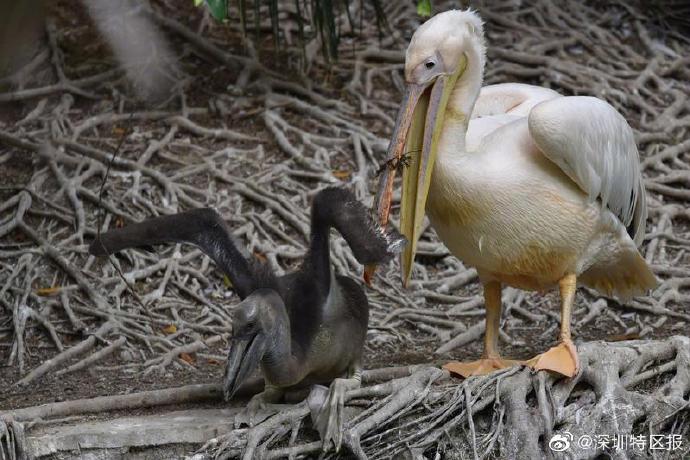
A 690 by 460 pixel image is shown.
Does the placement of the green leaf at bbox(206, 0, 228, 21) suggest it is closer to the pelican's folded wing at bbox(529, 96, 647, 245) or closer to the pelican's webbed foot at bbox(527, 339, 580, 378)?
the pelican's folded wing at bbox(529, 96, 647, 245)

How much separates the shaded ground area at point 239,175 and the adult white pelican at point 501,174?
114cm

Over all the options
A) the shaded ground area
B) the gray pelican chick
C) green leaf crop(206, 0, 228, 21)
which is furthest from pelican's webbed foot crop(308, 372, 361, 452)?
green leaf crop(206, 0, 228, 21)

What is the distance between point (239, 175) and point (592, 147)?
122 inches

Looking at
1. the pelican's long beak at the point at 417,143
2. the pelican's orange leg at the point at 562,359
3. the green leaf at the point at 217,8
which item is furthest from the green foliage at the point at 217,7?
the pelican's orange leg at the point at 562,359

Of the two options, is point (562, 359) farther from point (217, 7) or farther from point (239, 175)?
point (239, 175)

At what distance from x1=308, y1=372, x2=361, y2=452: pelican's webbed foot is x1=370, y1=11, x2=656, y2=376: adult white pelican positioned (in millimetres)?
557

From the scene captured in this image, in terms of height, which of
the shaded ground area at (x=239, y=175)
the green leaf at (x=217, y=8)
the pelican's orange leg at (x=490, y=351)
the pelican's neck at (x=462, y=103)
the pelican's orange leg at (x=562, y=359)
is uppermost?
the green leaf at (x=217, y=8)

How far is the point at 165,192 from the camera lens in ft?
20.3

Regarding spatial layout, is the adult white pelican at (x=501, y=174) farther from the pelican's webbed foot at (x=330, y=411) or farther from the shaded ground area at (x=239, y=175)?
the shaded ground area at (x=239, y=175)

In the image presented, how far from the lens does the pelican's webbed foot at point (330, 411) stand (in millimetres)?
3371

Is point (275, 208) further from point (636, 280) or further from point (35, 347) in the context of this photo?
point (636, 280)

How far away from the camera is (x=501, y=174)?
3738 millimetres

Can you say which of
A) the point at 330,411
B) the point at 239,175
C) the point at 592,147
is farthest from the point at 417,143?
the point at 239,175

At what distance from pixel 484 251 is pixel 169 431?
50.5 inches
